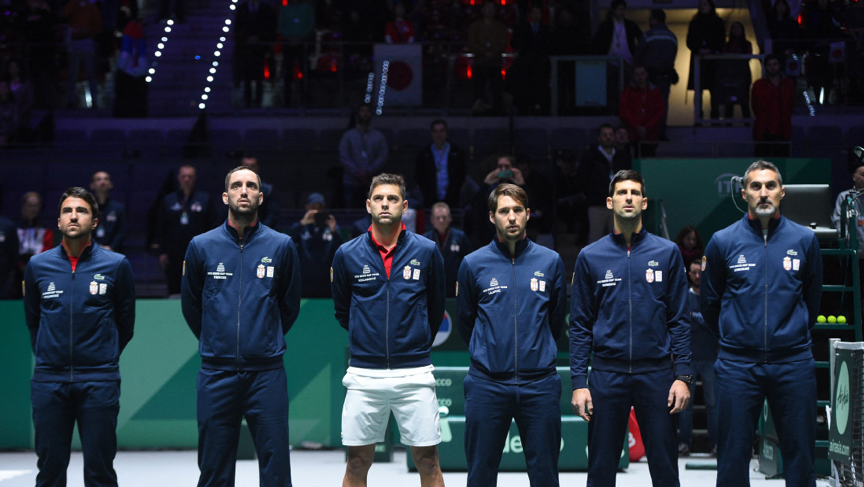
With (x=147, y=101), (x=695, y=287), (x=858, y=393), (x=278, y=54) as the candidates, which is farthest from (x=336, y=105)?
(x=858, y=393)

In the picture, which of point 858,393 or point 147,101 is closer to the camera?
point 858,393

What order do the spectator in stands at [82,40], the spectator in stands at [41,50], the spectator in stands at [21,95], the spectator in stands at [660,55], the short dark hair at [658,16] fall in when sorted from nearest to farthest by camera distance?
the spectator in stands at [660,55] < the short dark hair at [658,16] < the spectator in stands at [21,95] < the spectator in stands at [41,50] < the spectator in stands at [82,40]

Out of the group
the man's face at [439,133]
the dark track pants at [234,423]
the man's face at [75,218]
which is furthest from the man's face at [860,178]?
the man's face at [75,218]

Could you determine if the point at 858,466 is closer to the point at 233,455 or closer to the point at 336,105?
the point at 233,455

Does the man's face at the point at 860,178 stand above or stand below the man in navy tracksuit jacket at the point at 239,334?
above

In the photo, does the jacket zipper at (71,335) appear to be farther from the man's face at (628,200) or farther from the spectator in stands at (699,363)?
the spectator in stands at (699,363)

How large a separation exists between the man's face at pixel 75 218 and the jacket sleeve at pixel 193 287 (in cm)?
84

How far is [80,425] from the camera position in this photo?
6773mm

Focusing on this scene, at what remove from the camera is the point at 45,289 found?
22.8 feet

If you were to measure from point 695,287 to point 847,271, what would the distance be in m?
1.84

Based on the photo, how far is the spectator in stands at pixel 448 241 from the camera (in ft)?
34.2

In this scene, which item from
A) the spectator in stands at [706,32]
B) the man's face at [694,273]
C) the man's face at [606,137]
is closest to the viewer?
the man's face at [694,273]

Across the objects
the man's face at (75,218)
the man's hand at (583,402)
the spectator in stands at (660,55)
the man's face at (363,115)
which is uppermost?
the spectator in stands at (660,55)

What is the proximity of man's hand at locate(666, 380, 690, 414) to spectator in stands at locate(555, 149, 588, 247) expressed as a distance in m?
6.58
